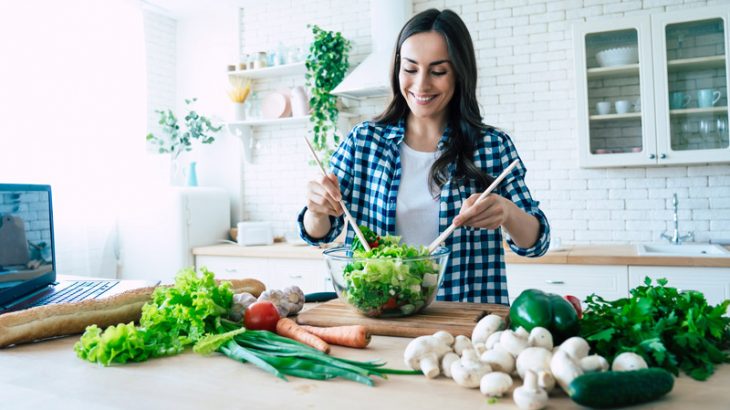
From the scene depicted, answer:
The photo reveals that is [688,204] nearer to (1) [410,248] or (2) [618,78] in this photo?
(2) [618,78]

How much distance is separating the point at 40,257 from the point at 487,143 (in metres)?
1.64

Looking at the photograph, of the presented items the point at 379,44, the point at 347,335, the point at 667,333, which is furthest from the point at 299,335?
the point at 379,44

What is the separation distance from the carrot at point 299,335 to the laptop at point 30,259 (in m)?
0.82

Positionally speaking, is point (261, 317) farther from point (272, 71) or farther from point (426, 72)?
point (272, 71)

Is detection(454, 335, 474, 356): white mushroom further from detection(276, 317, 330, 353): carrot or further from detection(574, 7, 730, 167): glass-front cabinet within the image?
detection(574, 7, 730, 167): glass-front cabinet

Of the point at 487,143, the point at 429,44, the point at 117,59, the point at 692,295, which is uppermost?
the point at 117,59

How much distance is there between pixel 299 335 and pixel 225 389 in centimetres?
27

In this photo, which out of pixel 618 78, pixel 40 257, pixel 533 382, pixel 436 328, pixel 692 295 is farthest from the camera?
pixel 618 78

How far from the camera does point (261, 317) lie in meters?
1.31

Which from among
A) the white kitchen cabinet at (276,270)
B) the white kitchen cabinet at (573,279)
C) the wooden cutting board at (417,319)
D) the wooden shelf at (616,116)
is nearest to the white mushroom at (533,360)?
the wooden cutting board at (417,319)

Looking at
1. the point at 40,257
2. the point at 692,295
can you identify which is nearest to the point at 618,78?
the point at 692,295

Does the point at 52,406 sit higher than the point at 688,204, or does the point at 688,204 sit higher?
the point at 688,204

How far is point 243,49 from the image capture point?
16.5 feet

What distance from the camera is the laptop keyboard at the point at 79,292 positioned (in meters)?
1.75
